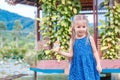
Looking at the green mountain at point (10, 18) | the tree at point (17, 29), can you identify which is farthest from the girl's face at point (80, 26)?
the green mountain at point (10, 18)

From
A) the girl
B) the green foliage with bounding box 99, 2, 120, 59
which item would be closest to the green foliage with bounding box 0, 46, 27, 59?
the green foliage with bounding box 99, 2, 120, 59

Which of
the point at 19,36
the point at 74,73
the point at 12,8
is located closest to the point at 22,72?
the point at 19,36

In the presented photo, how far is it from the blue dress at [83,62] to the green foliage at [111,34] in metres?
1.78

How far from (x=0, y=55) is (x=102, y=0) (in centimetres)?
495

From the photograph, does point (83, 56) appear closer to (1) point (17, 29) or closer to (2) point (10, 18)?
(1) point (17, 29)

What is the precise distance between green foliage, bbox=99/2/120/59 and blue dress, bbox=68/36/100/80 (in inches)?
69.9

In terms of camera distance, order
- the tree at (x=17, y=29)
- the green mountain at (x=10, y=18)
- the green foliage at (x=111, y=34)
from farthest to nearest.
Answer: the green mountain at (x=10, y=18)
the tree at (x=17, y=29)
the green foliage at (x=111, y=34)

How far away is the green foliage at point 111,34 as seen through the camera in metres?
5.34

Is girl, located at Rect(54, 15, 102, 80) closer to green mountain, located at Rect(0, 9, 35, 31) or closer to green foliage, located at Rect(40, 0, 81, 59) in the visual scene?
green foliage, located at Rect(40, 0, 81, 59)

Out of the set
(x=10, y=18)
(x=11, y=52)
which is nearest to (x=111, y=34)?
(x=11, y=52)

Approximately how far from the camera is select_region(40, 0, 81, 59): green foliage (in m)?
5.45

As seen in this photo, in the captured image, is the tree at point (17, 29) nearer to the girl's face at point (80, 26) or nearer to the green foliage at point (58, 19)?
the green foliage at point (58, 19)

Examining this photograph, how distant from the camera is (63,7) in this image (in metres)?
5.47

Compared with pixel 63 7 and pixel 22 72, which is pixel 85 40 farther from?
pixel 22 72
